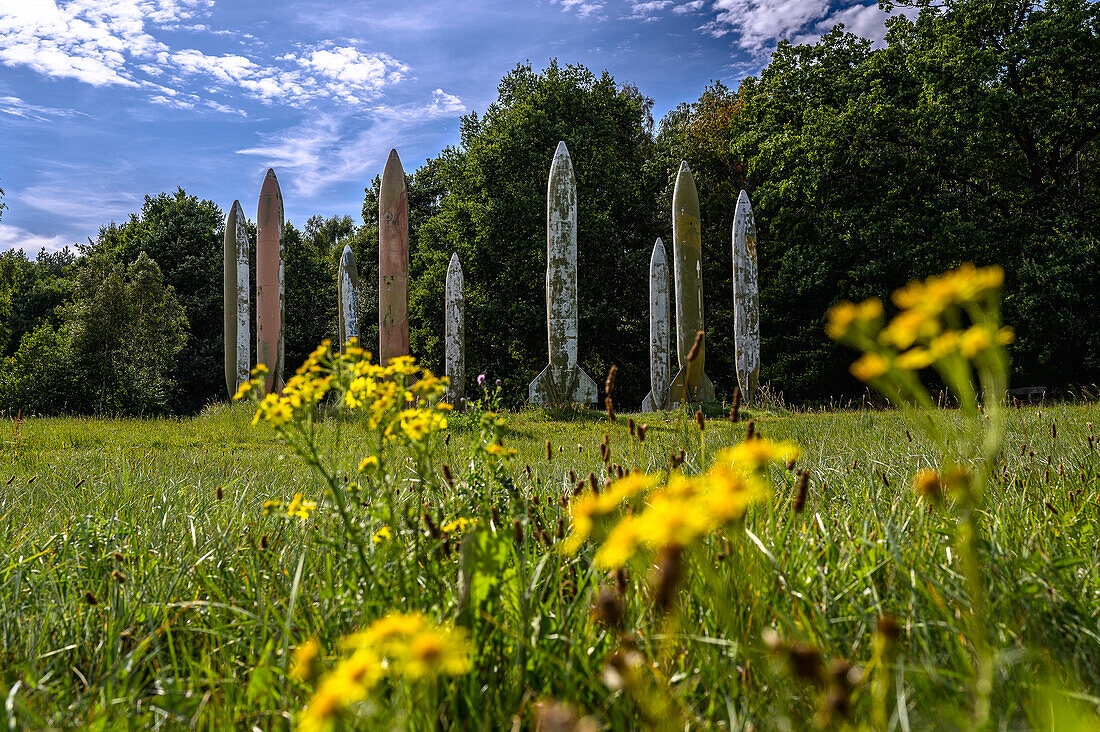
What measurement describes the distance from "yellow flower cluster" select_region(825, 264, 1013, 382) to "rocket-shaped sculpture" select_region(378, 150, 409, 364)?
10171 mm

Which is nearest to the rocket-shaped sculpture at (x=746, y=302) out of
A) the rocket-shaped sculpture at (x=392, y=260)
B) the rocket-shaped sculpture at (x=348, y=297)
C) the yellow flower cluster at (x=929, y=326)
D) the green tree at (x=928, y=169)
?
the green tree at (x=928, y=169)

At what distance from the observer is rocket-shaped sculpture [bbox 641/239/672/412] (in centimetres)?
1350

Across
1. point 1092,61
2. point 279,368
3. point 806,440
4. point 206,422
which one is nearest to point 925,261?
point 1092,61

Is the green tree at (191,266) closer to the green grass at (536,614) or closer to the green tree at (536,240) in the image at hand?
the green tree at (536,240)

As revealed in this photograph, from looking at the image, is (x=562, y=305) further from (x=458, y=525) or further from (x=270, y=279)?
(x=458, y=525)

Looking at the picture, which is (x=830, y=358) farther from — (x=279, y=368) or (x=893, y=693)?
(x=893, y=693)

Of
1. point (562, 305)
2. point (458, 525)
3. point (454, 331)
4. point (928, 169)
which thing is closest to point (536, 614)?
point (458, 525)

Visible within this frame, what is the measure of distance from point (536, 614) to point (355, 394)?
0.69 meters

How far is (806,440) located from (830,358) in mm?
14823

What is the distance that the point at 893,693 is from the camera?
110 cm

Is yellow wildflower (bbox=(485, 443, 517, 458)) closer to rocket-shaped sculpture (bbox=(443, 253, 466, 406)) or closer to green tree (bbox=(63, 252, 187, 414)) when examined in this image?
rocket-shaped sculpture (bbox=(443, 253, 466, 406))

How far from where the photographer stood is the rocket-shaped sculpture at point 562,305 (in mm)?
11000

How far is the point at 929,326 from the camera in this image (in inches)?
27.8

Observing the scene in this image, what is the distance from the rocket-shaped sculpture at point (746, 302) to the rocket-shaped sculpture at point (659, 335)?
1489 mm
